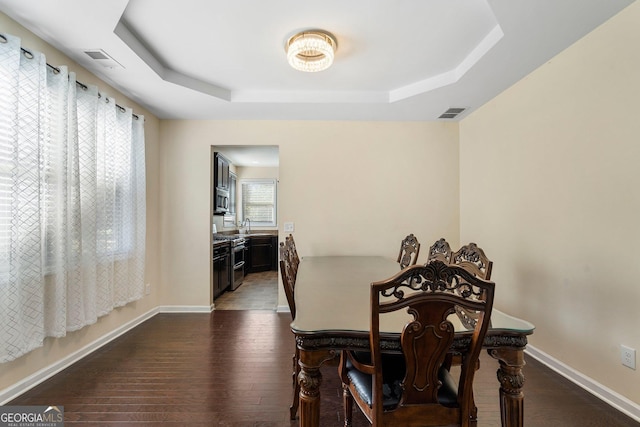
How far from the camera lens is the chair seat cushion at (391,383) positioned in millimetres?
1145

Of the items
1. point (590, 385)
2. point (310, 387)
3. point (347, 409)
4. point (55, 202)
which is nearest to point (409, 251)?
point (590, 385)

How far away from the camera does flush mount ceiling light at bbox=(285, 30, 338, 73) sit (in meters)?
2.08

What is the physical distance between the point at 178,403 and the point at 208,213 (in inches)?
90.7

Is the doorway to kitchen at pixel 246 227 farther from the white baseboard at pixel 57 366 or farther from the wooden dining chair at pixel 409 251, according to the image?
the wooden dining chair at pixel 409 251

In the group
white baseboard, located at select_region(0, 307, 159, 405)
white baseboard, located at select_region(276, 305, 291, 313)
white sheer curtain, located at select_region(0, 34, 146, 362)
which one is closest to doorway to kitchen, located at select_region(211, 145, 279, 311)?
white baseboard, located at select_region(276, 305, 291, 313)

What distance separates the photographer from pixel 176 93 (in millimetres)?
2891

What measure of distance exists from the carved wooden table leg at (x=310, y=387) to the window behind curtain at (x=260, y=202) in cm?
599

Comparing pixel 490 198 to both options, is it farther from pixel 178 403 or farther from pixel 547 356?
pixel 178 403

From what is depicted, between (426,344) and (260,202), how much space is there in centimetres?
630

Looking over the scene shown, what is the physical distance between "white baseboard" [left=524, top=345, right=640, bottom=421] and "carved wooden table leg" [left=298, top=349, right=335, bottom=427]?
1746 mm

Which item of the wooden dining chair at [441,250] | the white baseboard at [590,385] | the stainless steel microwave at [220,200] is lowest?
the white baseboard at [590,385]

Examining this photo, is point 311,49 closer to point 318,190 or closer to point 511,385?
point 318,190

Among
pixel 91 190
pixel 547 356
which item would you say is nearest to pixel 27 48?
pixel 91 190

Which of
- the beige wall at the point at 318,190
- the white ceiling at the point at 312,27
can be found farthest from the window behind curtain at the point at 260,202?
the white ceiling at the point at 312,27
